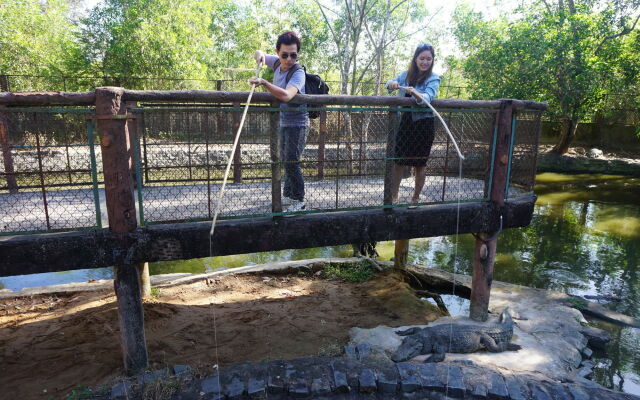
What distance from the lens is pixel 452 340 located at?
13.2 ft

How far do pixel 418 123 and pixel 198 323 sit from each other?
2.94 meters

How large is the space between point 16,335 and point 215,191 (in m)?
2.30

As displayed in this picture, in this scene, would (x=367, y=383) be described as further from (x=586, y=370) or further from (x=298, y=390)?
(x=586, y=370)

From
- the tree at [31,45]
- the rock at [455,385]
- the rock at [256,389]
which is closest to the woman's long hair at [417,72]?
the rock at [455,385]

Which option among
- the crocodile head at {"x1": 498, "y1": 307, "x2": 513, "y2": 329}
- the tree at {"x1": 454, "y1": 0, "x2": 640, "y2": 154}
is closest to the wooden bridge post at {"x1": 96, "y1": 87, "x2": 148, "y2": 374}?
the crocodile head at {"x1": 498, "y1": 307, "x2": 513, "y2": 329}

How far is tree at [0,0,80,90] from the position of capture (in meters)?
12.3

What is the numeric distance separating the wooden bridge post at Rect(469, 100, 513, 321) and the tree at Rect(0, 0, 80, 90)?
1175 cm

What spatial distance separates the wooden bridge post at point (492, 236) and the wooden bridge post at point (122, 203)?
10.7ft

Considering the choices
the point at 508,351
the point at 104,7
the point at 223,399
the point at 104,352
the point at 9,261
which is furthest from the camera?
the point at 104,7

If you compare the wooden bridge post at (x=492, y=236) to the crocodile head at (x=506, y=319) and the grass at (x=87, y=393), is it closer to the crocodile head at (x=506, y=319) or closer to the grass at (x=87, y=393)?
the crocodile head at (x=506, y=319)

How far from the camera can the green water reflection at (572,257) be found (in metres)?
4.81

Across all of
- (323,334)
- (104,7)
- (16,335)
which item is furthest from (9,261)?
(104,7)

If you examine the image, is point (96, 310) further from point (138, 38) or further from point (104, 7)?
point (104, 7)

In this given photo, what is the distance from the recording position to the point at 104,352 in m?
3.78
